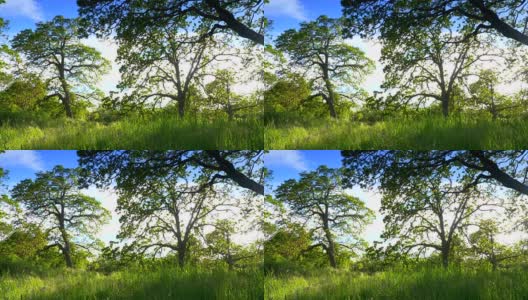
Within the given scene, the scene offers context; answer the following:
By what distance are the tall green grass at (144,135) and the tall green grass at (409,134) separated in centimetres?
36

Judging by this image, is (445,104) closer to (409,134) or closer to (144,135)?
(409,134)

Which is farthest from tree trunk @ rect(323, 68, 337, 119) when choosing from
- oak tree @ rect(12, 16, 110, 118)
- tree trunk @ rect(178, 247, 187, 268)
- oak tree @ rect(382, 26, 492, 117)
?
oak tree @ rect(12, 16, 110, 118)

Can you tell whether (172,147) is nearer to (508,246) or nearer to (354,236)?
(354,236)

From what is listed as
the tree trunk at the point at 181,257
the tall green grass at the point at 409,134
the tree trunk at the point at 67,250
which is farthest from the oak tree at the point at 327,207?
the tree trunk at the point at 67,250

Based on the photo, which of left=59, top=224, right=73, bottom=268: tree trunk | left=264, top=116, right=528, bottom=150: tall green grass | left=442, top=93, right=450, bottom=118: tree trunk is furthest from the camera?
left=59, top=224, right=73, bottom=268: tree trunk

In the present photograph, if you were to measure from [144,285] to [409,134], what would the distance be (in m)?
3.90

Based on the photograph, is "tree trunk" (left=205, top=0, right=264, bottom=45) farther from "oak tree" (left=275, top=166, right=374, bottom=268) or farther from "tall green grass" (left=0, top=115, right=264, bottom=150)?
"oak tree" (left=275, top=166, right=374, bottom=268)

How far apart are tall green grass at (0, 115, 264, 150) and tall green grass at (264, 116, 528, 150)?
360 millimetres

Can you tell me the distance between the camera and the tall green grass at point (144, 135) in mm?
5914

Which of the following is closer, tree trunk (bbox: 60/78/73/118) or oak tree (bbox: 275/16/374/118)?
oak tree (bbox: 275/16/374/118)

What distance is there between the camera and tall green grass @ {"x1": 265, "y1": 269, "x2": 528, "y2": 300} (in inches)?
219

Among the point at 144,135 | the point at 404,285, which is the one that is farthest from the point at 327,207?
the point at 144,135

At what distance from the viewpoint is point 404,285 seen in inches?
232

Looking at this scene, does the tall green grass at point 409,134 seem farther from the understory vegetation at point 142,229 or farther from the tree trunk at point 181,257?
the tree trunk at point 181,257
